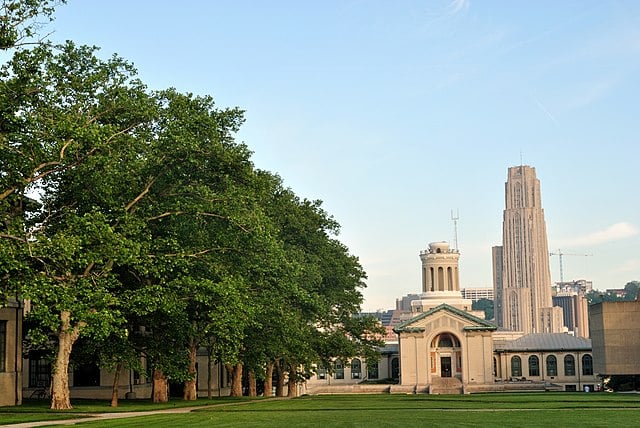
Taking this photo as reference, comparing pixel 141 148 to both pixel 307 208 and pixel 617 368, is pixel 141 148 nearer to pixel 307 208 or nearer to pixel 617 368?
pixel 307 208

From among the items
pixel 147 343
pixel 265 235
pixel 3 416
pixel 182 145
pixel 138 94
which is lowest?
pixel 3 416

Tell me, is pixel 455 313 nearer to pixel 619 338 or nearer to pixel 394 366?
pixel 394 366

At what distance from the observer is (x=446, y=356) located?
12019 centimetres

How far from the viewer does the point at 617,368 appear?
256 ft

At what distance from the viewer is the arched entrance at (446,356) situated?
120 metres

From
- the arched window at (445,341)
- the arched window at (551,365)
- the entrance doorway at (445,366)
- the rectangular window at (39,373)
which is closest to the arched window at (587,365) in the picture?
the arched window at (551,365)

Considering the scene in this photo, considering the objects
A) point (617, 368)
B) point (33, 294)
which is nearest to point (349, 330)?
point (617, 368)

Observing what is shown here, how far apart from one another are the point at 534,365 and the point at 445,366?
14.0 meters

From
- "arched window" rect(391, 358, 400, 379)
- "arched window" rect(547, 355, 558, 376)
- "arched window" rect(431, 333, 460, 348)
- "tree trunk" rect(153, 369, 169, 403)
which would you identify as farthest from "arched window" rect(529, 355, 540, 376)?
"tree trunk" rect(153, 369, 169, 403)

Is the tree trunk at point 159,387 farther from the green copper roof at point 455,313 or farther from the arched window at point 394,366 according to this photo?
the arched window at point 394,366

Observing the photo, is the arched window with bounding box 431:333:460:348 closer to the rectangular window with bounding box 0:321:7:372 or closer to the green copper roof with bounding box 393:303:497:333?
the green copper roof with bounding box 393:303:497:333

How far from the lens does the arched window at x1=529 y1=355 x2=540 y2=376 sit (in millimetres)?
126688

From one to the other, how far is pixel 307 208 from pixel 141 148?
114 ft

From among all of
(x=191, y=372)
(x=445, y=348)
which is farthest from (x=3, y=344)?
(x=445, y=348)
